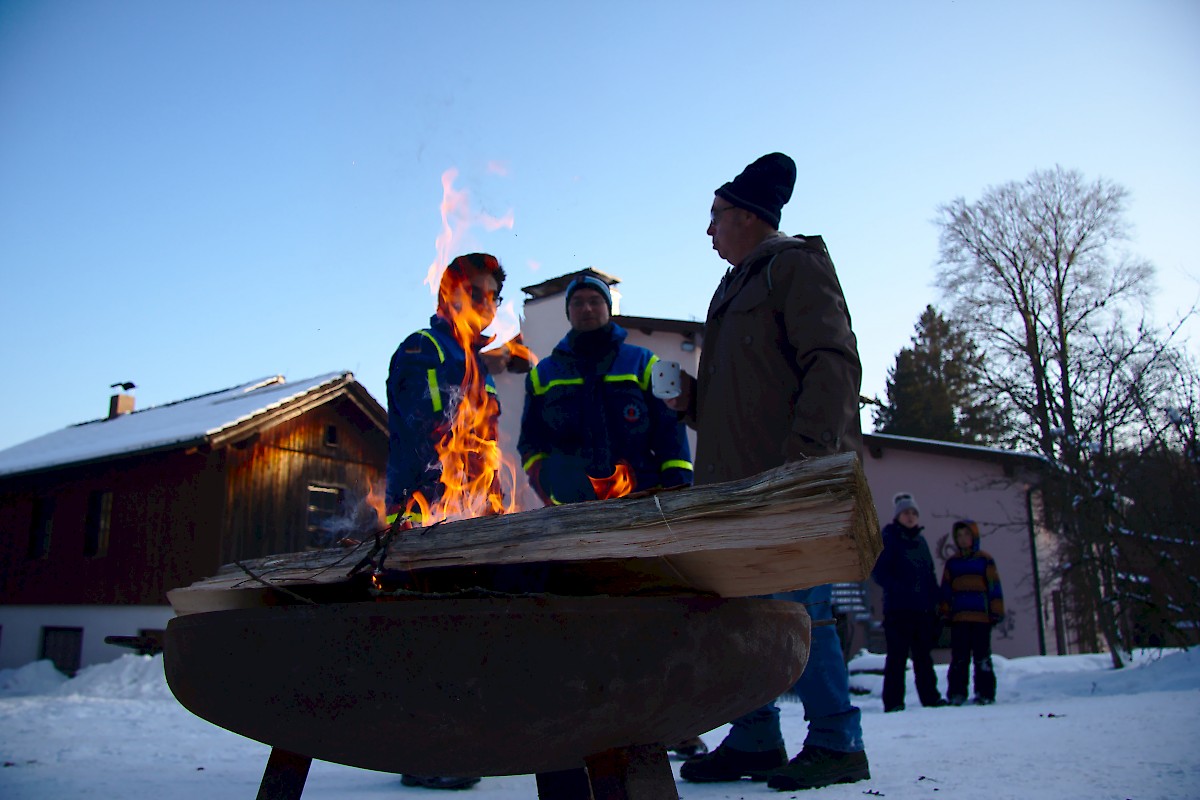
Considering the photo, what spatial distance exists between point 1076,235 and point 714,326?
22167 millimetres

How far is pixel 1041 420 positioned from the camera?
1831cm

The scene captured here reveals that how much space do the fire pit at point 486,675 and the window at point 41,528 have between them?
18513mm

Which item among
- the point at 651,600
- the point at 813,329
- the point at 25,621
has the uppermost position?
the point at 813,329

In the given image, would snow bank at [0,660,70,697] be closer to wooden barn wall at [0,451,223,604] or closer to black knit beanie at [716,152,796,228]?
wooden barn wall at [0,451,223,604]

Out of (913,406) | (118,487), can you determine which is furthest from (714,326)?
(913,406)

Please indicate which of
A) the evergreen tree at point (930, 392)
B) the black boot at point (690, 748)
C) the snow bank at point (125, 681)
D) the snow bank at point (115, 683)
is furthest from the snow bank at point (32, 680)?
the evergreen tree at point (930, 392)

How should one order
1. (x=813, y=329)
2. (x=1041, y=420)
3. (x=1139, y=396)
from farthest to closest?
(x=1041, y=420) → (x=1139, y=396) → (x=813, y=329)

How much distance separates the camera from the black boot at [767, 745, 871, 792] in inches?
100

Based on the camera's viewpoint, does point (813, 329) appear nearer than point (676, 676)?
No

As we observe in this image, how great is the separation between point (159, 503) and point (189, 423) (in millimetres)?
1565

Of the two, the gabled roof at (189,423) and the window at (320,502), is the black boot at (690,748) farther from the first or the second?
the window at (320,502)

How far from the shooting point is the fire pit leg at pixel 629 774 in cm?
148

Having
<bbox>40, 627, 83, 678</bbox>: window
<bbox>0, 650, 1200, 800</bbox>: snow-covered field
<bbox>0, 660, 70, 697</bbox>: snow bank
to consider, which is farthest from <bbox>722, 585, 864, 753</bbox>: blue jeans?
<bbox>40, 627, 83, 678</bbox>: window

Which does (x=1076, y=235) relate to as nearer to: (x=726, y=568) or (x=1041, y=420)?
(x=1041, y=420)
